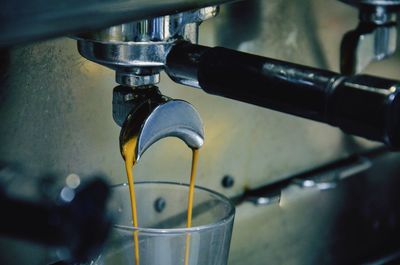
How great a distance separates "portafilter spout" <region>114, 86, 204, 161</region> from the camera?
41cm

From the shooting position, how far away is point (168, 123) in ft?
1.36

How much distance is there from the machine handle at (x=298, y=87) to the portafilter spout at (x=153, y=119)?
0.6 inches

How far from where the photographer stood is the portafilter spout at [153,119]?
0.41 meters

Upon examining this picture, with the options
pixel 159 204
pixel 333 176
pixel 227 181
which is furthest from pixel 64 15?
pixel 333 176

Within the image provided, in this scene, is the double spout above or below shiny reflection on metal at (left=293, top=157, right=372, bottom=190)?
above

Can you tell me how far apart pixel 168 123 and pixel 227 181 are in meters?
Result: 0.27

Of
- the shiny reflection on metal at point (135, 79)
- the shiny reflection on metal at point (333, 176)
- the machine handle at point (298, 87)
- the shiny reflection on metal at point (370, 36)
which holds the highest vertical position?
the machine handle at point (298, 87)

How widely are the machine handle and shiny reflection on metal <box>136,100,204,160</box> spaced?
0.6 inches

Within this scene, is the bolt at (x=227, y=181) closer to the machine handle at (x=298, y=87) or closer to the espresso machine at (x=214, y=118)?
the espresso machine at (x=214, y=118)

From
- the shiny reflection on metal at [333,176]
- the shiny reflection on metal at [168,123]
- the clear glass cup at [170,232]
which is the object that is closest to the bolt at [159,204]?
the clear glass cup at [170,232]

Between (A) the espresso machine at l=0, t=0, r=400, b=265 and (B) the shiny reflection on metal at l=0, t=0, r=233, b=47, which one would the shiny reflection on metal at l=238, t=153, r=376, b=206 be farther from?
(B) the shiny reflection on metal at l=0, t=0, r=233, b=47

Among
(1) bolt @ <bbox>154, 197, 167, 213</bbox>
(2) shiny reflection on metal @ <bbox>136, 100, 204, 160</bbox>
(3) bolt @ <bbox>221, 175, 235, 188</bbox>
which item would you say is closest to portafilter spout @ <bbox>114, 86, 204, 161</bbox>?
(2) shiny reflection on metal @ <bbox>136, 100, 204, 160</bbox>

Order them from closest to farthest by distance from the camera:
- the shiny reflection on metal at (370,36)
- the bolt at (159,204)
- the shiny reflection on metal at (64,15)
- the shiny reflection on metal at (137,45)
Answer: the shiny reflection on metal at (64,15) → the shiny reflection on metal at (137,45) → the bolt at (159,204) → the shiny reflection on metal at (370,36)

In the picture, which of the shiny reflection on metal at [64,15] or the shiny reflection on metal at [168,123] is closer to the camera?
the shiny reflection on metal at [64,15]
